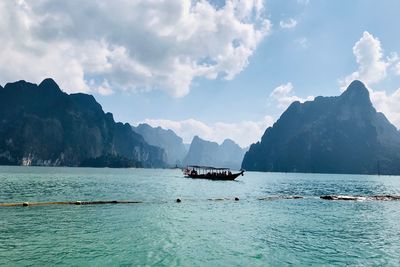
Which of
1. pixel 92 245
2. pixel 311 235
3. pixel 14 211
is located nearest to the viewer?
pixel 92 245

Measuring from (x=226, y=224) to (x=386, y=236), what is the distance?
13435mm

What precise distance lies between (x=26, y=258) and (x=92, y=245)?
4201mm

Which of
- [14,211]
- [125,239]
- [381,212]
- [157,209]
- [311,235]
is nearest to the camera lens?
[125,239]

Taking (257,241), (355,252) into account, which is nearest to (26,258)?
(257,241)

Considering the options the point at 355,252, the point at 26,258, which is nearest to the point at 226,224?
the point at 355,252

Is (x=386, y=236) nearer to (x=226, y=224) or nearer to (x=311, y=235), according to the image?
(x=311, y=235)

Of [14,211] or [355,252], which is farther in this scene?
[14,211]

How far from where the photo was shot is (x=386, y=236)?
28281 mm

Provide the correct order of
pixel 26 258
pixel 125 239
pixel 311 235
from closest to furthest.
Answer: pixel 26 258
pixel 125 239
pixel 311 235

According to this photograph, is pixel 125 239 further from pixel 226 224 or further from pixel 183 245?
pixel 226 224

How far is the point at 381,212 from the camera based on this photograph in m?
43.8

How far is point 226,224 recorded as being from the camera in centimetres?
3158

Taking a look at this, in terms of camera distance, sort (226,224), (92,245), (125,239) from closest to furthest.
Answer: (92,245) → (125,239) → (226,224)

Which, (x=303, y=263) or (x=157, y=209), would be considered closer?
(x=303, y=263)
